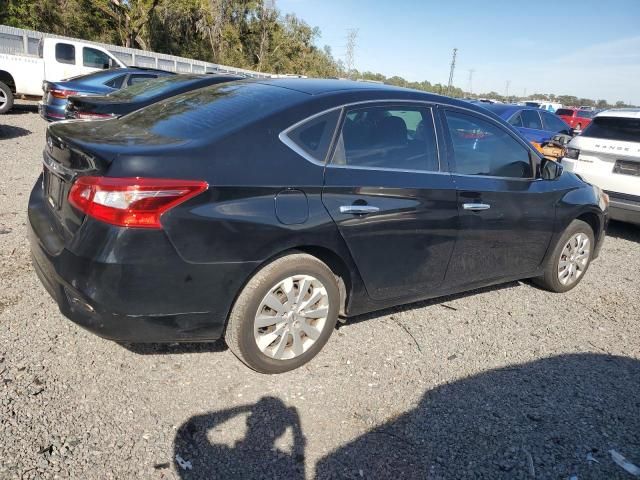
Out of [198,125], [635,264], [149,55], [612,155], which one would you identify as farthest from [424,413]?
[149,55]

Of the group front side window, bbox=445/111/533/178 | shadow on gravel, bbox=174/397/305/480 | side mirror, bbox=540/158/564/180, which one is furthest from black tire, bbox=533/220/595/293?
shadow on gravel, bbox=174/397/305/480

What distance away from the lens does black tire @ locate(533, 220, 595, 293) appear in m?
4.43

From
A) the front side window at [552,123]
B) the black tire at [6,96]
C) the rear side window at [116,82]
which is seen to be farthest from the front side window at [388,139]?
the black tire at [6,96]

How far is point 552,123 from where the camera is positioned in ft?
35.7

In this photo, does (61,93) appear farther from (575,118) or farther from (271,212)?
(575,118)

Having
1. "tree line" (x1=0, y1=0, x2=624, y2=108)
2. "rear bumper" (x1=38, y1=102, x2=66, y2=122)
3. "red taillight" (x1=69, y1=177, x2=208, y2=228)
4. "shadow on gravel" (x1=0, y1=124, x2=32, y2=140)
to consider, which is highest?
"tree line" (x1=0, y1=0, x2=624, y2=108)

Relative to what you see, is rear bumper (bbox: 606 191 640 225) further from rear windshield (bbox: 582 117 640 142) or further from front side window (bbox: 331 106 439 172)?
front side window (bbox: 331 106 439 172)

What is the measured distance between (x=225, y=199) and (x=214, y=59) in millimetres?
38656

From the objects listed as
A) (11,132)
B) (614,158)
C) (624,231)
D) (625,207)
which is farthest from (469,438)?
(11,132)

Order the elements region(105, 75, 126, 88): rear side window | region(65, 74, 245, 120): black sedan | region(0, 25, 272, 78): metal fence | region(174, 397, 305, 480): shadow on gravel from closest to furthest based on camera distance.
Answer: region(174, 397, 305, 480): shadow on gravel
region(65, 74, 245, 120): black sedan
region(105, 75, 126, 88): rear side window
region(0, 25, 272, 78): metal fence

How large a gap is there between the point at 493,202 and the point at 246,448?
8.10 ft

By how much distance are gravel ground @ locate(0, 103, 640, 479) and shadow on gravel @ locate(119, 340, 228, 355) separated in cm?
2

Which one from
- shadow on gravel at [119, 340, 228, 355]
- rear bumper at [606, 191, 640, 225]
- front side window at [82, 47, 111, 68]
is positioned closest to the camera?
shadow on gravel at [119, 340, 228, 355]

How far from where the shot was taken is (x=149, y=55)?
20609 mm
